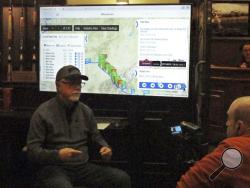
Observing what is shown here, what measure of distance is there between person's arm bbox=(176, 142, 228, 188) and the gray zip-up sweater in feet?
4.09

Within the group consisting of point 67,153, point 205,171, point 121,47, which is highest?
point 121,47

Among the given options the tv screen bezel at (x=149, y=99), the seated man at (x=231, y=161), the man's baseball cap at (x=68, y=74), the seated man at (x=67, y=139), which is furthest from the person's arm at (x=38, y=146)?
the seated man at (x=231, y=161)

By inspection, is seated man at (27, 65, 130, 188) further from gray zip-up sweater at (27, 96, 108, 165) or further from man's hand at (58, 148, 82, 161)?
man's hand at (58, 148, 82, 161)

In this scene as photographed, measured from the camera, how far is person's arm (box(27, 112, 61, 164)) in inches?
117

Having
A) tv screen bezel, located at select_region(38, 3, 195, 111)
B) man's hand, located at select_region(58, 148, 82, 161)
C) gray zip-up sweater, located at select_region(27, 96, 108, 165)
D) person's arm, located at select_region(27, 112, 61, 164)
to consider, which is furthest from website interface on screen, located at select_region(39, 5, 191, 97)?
man's hand, located at select_region(58, 148, 82, 161)

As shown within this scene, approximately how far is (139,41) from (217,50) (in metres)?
4.83

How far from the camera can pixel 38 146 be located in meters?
3.03

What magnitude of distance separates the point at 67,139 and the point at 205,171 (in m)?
1.49

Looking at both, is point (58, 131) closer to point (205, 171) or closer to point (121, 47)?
point (121, 47)

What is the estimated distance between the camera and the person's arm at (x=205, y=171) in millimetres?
1872

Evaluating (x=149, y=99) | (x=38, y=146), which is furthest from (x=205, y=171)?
(x=149, y=99)

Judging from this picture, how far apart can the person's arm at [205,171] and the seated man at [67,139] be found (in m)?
1.23

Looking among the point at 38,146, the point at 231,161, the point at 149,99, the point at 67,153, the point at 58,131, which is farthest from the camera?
the point at 149,99

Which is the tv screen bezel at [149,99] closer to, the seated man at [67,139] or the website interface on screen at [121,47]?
the website interface on screen at [121,47]
